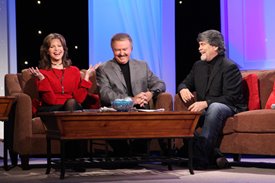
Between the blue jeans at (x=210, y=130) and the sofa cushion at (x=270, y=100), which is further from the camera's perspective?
the sofa cushion at (x=270, y=100)

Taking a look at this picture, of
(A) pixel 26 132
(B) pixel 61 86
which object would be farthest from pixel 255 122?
(A) pixel 26 132

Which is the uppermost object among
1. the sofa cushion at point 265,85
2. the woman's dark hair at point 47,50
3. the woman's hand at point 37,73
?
the woman's dark hair at point 47,50

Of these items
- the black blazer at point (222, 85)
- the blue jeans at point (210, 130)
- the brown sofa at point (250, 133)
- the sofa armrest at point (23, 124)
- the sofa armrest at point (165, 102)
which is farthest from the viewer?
the sofa armrest at point (165, 102)

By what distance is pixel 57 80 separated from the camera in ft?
17.0

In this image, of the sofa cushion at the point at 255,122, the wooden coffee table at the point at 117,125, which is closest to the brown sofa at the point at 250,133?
the sofa cushion at the point at 255,122

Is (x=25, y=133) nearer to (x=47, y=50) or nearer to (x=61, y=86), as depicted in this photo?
(x=61, y=86)

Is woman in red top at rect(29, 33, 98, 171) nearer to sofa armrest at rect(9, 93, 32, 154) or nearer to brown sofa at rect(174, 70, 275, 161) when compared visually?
sofa armrest at rect(9, 93, 32, 154)

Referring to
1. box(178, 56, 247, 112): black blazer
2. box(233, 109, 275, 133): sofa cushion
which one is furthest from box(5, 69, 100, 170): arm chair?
box(233, 109, 275, 133): sofa cushion

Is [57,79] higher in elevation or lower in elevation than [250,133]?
higher

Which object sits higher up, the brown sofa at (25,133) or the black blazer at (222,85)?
the black blazer at (222,85)

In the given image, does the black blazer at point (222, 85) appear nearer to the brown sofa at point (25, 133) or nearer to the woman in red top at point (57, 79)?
the woman in red top at point (57, 79)

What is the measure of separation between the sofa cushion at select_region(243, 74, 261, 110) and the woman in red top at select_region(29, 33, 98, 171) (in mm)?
1429

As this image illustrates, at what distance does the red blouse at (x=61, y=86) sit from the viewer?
508 centimetres

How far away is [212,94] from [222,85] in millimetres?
118
